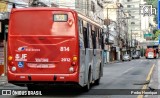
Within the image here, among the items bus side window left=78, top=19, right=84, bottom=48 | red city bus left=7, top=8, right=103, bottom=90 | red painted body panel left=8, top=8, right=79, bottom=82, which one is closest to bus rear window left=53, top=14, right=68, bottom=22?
red city bus left=7, top=8, right=103, bottom=90

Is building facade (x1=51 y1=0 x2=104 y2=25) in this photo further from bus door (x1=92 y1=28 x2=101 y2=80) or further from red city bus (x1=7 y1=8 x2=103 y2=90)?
red city bus (x1=7 y1=8 x2=103 y2=90)

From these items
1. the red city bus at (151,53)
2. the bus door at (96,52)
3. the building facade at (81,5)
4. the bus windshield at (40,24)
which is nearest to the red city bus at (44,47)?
the bus windshield at (40,24)

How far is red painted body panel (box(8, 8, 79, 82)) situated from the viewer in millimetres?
15938

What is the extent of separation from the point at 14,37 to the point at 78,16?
2424 mm

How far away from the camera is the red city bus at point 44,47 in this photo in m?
15.9

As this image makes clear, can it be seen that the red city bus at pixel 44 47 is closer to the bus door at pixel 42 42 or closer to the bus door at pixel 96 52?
the bus door at pixel 42 42

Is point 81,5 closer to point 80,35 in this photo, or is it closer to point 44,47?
point 80,35

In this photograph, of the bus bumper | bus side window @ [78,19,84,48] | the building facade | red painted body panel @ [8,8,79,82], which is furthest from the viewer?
the building facade

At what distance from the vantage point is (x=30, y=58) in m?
16.1

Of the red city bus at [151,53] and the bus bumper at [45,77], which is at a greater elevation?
the bus bumper at [45,77]

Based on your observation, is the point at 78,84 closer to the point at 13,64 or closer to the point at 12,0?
the point at 13,64

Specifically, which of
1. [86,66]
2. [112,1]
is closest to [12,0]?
[86,66]

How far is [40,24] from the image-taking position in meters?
16.3

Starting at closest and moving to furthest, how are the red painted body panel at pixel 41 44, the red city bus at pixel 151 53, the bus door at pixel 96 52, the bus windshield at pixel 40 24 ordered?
the red painted body panel at pixel 41 44
the bus windshield at pixel 40 24
the bus door at pixel 96 52
the red city bus at pixel 151 53
